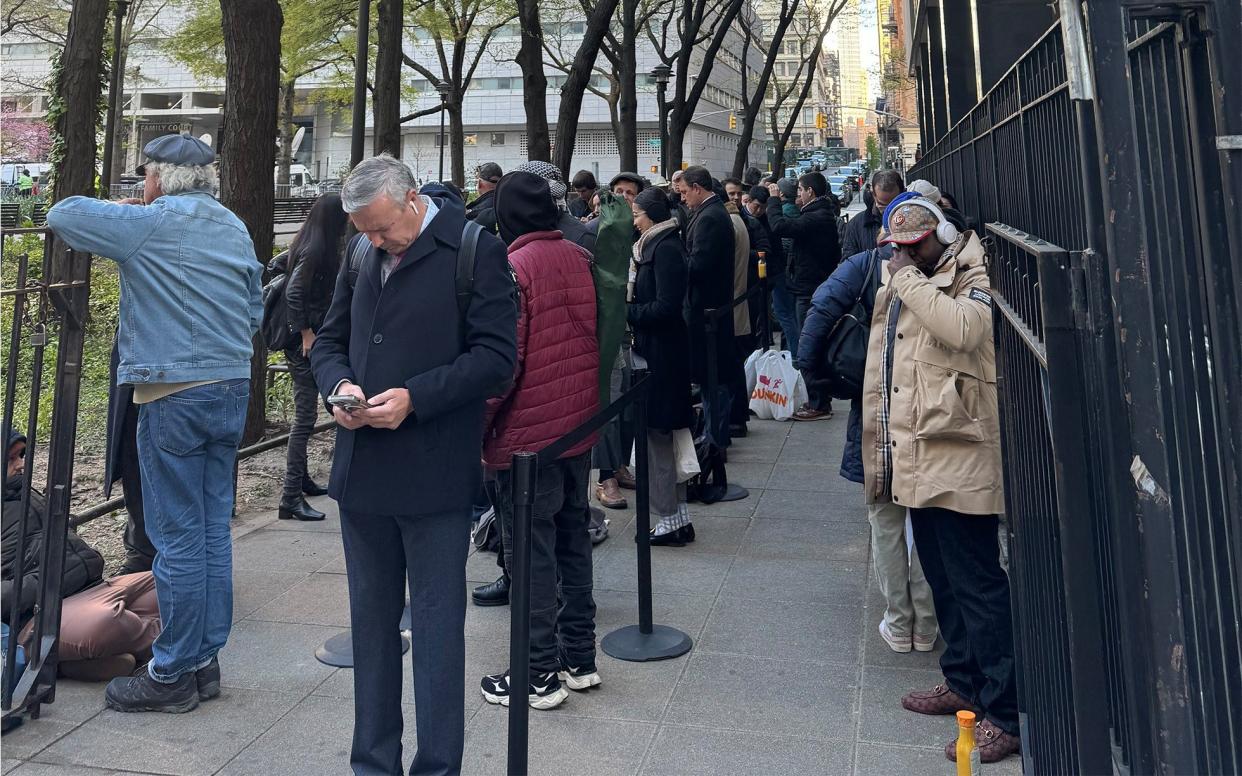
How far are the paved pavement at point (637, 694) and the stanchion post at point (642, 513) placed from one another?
0.99 ft

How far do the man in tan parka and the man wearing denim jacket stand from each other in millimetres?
2611

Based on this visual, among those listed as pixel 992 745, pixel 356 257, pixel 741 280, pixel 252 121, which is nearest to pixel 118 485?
pixel 252 121

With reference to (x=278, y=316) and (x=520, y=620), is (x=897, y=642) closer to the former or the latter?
(x=520, y=620)

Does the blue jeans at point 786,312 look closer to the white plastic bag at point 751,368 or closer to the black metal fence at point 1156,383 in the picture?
the white plastic bag at point 751,368

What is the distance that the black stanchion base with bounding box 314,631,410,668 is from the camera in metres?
5.10

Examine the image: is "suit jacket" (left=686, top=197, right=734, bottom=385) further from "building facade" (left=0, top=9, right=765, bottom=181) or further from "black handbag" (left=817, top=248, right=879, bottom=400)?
"building facade" (left=0, top=9, right=765, bottom=181)

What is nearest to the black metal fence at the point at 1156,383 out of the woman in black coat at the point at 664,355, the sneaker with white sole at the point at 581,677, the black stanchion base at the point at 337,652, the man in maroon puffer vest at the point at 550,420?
the man in maroon puffer vest at the point at 550,420

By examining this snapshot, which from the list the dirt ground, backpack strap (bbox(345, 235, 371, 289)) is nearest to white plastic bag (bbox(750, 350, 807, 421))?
the dirt ground

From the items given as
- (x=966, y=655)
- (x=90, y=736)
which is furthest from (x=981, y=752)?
(x=90, y=736)

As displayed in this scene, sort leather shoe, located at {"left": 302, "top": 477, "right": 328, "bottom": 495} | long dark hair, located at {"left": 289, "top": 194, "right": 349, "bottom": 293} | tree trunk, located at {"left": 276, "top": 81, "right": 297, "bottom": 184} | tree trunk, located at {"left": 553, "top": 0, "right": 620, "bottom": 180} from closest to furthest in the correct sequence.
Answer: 1. long dark hair, located at {"left": 289, "top": 194, "right": 349, "bottom": 293}
2. leather shoe, located at {"left": 302, "top": 477, "right": 328, "bottom": 495}
3. tree trunk, located at {"left": 553, "top": 0, "right": 620, "bottom": 180}
4. tree trunk, located at {"left": 276, "top": 81, "right": 297, "bottom": 184}

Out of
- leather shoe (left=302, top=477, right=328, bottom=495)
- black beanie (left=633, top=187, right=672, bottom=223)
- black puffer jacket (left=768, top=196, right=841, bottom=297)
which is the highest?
black puffer jacket (left=768, top=196, right=841, bottom=297)

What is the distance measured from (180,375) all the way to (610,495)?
152 inches

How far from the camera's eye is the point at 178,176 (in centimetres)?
460

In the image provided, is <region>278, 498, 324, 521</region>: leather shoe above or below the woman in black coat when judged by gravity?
below
